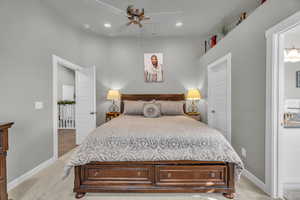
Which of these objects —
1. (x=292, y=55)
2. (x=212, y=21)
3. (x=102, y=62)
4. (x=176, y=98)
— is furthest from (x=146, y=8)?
(x=292, y=55)

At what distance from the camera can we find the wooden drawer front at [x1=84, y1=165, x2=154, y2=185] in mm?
1796

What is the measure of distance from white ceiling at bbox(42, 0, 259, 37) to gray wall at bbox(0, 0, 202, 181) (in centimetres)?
30

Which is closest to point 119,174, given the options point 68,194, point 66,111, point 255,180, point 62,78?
point 68,194

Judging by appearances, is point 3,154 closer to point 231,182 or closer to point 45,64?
point 45,64

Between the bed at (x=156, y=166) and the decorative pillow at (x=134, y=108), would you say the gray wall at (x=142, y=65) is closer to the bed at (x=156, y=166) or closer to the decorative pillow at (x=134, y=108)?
the decorative pillow at (x=134, y=108)

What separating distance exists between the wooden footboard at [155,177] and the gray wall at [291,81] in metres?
2.60

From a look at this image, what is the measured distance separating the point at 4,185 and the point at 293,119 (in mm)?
3575

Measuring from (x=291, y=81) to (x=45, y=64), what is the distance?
4.91 m

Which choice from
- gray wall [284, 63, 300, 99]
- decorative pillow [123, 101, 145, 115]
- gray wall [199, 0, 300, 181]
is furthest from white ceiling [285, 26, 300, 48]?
decorative pillow [123, 101, 145, 115]

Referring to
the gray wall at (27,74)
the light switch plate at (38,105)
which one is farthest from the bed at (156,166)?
the light switch plate at (38,105)

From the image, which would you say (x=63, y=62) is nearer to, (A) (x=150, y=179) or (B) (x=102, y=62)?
(B) (x=102, y=62)

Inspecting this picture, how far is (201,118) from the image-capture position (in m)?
4.09

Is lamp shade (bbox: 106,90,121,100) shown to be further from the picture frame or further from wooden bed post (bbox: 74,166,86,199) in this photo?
wooden bed post (bbox: 74,166,86,199)

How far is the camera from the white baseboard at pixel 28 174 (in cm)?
199
